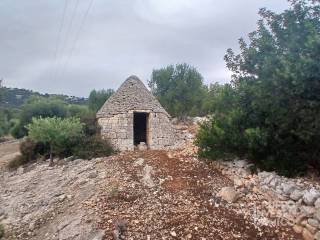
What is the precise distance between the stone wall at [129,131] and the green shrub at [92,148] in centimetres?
80

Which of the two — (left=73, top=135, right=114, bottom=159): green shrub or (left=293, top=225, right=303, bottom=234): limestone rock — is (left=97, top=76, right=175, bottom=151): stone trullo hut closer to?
(left=73, top=135, right=114, bottom=159): green shrub

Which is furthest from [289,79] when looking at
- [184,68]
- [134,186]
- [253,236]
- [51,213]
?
[184,68]

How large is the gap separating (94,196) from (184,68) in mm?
19905

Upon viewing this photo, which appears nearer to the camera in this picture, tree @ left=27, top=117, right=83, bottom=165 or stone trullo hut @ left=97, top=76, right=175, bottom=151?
tree @ left=27, top=117, right=83, bottom=165

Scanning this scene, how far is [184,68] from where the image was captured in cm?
2966

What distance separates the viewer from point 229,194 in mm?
10180

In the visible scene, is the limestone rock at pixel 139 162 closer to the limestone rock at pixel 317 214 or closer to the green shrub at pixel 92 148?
the green shrub at pixel 92 148

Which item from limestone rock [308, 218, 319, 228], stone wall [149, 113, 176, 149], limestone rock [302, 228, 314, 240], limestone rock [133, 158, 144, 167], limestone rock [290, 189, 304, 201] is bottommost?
limestone rock [302, 228, 314, 240]

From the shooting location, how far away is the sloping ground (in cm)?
903

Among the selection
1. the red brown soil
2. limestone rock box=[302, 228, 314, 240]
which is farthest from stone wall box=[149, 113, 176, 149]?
limestone rock box=[302, 228, 314, 240]

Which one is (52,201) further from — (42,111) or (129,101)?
(42,111)

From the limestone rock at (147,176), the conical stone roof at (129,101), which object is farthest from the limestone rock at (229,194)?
the conical stone roof at (129,101)

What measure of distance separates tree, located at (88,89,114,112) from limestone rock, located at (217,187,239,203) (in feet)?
67.2

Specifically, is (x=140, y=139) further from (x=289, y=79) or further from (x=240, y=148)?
(x=289, y=79)
